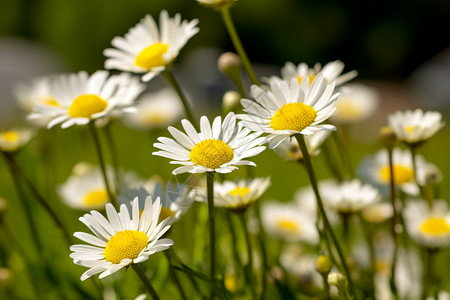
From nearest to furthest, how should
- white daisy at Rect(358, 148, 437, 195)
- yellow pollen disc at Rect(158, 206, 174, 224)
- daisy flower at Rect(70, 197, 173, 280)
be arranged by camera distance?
daisy flower at Rect(70, 197, 173, 280)
yellow pollen disc at Rect(158, 206, 174, 224)
white daisy at Rect(358, 148, 437, 195)

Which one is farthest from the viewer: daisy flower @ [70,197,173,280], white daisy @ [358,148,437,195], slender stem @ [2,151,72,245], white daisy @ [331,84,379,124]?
white daisy @ [331,84,379,124]

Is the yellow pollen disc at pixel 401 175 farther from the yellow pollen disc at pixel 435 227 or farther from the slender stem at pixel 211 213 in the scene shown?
the slender stem at pixel 211 213

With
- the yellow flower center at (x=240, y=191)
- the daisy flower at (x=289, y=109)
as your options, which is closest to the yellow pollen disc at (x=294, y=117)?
the daisy flower at (x=289, y=109)

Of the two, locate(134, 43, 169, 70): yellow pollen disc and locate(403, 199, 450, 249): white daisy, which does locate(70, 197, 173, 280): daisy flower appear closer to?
locate(134, 43, 169, 70): yellow pollen disc

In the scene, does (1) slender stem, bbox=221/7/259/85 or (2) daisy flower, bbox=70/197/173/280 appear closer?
(2) daisy flower, bbox=70/197/173/280

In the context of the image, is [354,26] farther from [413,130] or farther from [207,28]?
[413,130]

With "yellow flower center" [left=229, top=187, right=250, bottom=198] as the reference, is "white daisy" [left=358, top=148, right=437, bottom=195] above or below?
below

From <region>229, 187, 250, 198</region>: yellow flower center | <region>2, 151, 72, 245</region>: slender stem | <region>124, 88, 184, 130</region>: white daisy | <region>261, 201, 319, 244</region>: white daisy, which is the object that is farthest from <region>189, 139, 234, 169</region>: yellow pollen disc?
<region>124, 88, 184, 130</region>: white daisy
